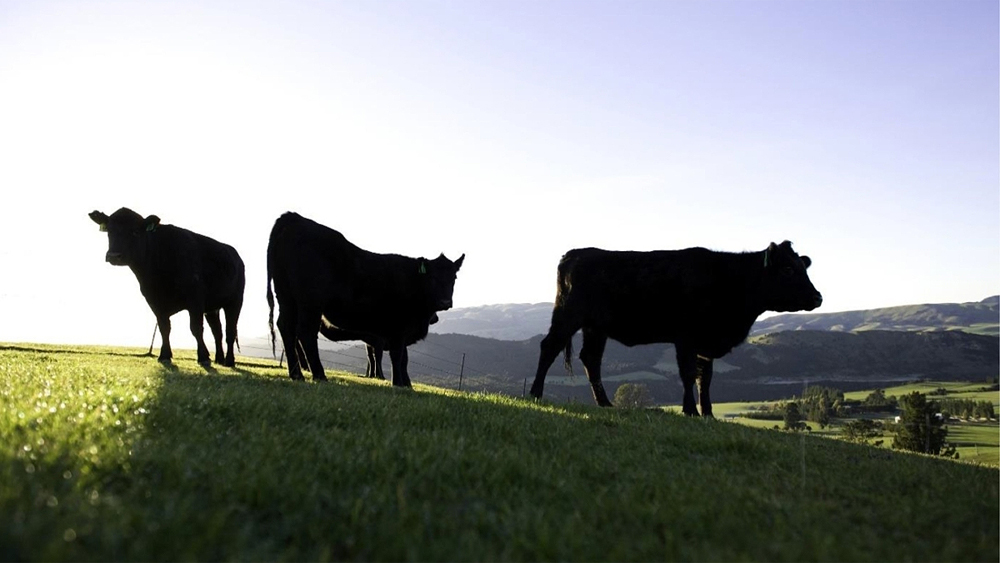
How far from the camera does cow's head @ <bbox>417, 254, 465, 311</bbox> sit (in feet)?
51.0

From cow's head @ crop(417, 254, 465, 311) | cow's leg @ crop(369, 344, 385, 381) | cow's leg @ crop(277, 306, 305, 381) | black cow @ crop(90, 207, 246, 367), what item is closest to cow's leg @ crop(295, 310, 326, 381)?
cow's leg @ crop(277, 306, 305, 381)

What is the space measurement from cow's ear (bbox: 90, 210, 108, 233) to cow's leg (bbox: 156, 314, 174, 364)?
2287 millimetres

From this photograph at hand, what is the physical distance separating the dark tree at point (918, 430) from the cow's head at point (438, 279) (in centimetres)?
6862

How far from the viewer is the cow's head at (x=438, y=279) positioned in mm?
15539

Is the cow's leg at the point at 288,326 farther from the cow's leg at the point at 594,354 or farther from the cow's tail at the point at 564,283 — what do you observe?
the cow's leg at the point at 594,354

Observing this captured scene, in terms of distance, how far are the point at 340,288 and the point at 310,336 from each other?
1.14m

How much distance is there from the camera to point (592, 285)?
559 inches

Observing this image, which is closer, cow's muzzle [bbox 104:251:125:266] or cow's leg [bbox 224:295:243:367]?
cow's muzzle [bbox 104:251:125:266]

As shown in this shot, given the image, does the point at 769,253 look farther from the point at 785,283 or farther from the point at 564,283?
the point at 564,283

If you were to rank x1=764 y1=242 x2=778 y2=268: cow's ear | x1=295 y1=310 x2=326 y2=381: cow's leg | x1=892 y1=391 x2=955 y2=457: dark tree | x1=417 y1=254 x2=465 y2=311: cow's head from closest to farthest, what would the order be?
x1=295 y1=310 x2=326 y2=381: cow's leg
x1=764 y1=242 x2=778 y2=268: cow's ear
x1=417 y1=254 x2=465 y2=311: cow's head
x1=892 y1=391 x2=955 y2=457: dark tree

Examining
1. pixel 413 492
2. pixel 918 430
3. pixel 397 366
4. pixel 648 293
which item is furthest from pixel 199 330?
pixel 918 430

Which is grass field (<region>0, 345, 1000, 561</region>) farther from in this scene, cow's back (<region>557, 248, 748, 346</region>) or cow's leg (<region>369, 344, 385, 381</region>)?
cow's leg (<region>369, 344, 385, 381</region>)

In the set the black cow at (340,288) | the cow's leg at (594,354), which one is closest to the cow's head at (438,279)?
the black cow at (340,288)

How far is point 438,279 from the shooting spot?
15.8 meters
